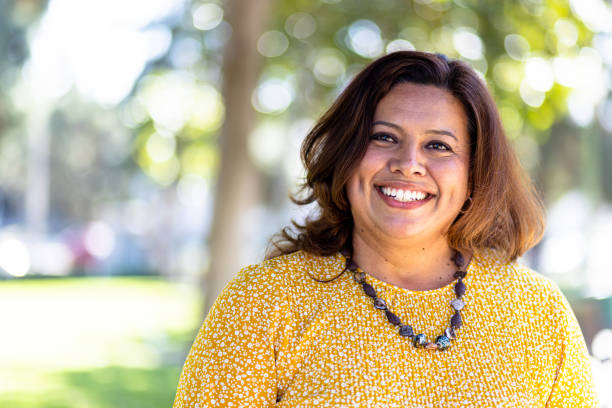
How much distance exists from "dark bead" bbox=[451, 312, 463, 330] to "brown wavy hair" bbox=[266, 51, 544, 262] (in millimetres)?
305

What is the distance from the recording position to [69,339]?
1054 cm

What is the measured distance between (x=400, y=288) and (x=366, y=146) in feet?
1.62

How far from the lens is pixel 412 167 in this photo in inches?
90.8

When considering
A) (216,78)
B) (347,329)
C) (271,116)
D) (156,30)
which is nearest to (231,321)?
(347,329)

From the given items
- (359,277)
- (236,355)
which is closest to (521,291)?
(359,277)

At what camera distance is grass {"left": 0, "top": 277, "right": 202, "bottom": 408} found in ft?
→ 22.1

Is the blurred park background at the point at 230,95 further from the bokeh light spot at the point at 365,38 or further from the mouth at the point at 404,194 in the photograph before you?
the mouth at the point at 404,194

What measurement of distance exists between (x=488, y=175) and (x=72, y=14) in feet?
25.2

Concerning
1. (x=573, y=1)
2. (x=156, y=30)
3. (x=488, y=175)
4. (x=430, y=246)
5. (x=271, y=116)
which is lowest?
(x=430, y=246)

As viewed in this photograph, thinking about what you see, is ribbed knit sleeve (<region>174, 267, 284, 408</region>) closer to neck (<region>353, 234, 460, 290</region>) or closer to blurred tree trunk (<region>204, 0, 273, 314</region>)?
neck (<region>353, 234, 460, 290</region>)

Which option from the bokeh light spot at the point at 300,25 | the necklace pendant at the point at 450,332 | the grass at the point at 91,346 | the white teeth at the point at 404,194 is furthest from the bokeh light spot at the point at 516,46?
the necklace pendant at the point at 450,332

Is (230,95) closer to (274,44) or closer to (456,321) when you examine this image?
(274,44)

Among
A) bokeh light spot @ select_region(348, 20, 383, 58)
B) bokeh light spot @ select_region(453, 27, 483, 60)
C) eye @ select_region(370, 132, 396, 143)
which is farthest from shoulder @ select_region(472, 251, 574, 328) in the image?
bokeh light spot @ select_region(348, 20, 383, 58)

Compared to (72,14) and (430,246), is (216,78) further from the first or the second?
(430,246)
